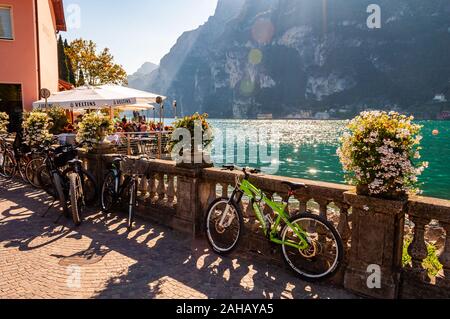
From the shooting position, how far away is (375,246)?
4.27 meters

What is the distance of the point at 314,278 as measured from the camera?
4594 mm

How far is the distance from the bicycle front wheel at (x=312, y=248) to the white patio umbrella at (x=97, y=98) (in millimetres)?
→ 10274

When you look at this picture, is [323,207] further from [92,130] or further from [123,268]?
[92,130]

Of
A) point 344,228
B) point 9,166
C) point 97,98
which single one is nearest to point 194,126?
point 344,228

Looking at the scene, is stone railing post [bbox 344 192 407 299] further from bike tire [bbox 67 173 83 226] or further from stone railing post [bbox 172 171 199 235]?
bike tire [bbox 67 173 83 226]

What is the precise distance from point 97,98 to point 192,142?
874 cm

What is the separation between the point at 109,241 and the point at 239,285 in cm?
262

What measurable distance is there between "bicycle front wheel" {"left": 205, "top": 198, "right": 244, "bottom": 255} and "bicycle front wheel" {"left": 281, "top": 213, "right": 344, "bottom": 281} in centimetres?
81

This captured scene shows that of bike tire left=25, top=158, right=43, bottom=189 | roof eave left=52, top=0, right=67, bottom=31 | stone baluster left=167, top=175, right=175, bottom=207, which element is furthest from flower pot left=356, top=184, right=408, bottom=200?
roof eave left=52, top=0, right=67, bottom=31

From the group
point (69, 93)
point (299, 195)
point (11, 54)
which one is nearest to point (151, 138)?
point (69, 93)

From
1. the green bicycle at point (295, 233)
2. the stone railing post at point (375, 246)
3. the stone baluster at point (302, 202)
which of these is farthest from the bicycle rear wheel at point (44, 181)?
the stone railing post at point (375, 246)

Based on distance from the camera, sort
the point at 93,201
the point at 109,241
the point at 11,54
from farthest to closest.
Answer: the point at 11,54, the point at 93,201, the point at 109,241
